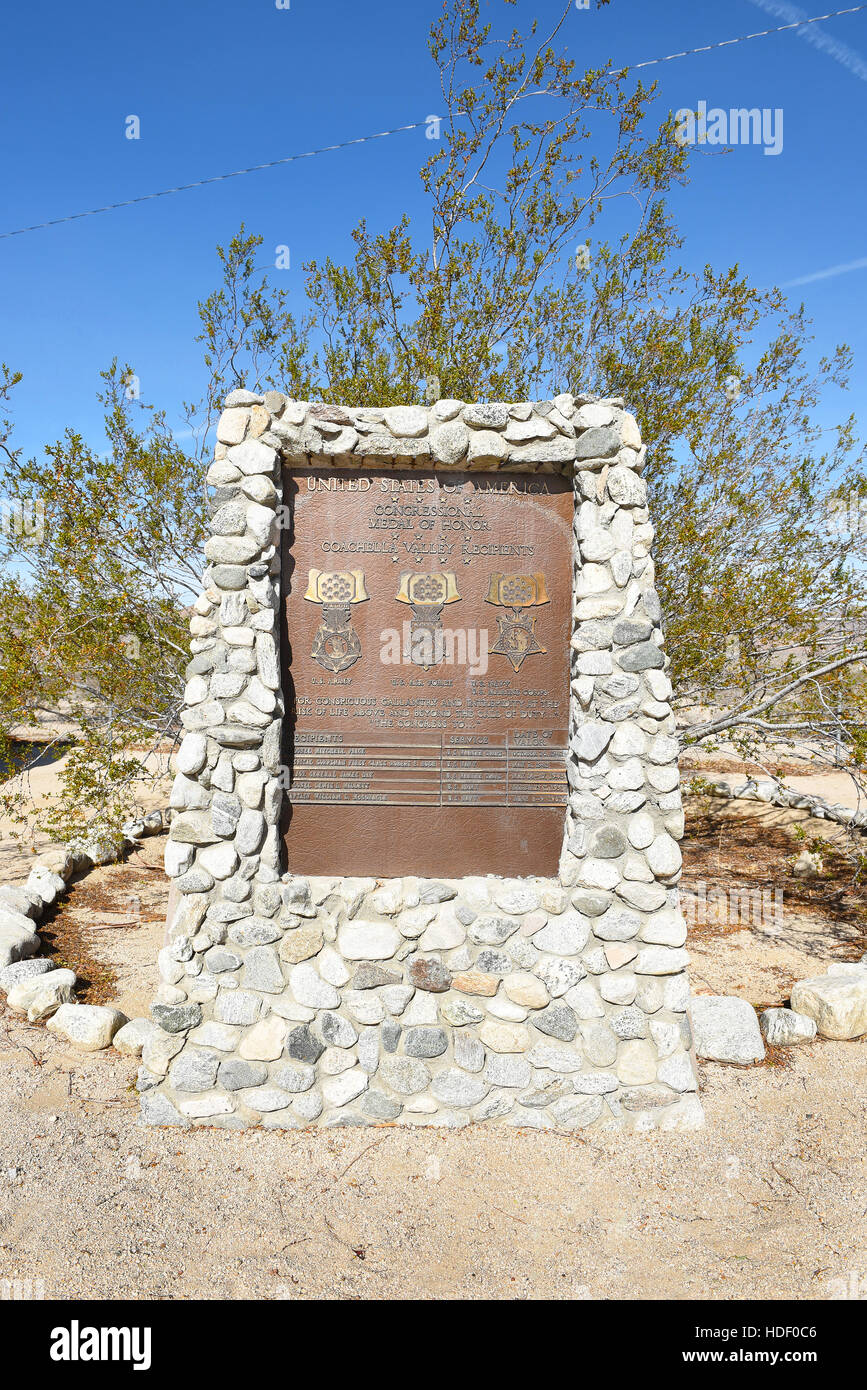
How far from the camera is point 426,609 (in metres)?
3.98

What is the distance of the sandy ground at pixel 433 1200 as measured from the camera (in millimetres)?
2822

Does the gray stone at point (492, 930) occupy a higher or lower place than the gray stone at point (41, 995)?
higher

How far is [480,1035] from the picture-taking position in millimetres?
3768

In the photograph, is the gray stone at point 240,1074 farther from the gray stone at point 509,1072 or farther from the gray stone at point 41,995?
the gray stone at point 41,995

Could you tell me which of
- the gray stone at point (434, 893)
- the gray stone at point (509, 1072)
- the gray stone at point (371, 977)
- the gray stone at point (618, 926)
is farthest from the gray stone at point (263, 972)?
the gray stone at point (618, 926)

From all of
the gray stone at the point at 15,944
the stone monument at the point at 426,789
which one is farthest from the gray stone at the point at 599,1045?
the gray stone at the point at 15,944

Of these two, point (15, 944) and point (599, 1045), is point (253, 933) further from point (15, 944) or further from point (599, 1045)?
point (15, 944)

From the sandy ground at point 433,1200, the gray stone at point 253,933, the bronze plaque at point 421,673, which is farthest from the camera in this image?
the bronze plaque at point 421,673

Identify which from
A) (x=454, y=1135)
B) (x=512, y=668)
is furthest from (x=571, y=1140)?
(x=512, y=668)

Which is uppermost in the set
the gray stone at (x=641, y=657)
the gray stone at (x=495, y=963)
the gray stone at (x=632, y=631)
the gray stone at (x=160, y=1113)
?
the gray stone at (x=632, y=631)

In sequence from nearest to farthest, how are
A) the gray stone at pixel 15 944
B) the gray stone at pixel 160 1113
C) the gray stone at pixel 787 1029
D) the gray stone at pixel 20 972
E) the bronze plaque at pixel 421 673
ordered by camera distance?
the gray stone at pixel 160 1113 < the bronze plaque at pixel 421 673 < the gray stone at pixel 787 1029 < the gray stone at pixel 20 972 < the gray stone at pixel 15 944

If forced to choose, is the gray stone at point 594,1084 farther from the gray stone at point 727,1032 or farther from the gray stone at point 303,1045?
the gray stone at point 303,1045

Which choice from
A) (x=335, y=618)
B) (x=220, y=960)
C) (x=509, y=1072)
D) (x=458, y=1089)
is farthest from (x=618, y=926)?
(x=335, y=618)

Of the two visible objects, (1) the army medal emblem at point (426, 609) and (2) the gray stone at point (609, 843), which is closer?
(2) the gray stone at point (609, 843)
